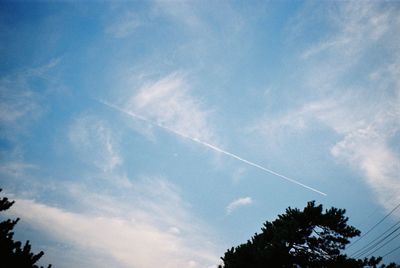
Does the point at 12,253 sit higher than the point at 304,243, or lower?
lower

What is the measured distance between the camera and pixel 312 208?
19.5m

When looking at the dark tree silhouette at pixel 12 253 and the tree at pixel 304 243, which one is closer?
the dark tree silhouette at pixel 12 253

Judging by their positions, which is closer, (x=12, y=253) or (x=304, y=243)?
(x=12, y=253)

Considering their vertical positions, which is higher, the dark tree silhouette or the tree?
the tree

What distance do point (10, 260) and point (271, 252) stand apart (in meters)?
15.6

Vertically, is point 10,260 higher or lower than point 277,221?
lower

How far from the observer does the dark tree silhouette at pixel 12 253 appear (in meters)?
8.79

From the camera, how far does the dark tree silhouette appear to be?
879 centimetres

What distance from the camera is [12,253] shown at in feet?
29.4

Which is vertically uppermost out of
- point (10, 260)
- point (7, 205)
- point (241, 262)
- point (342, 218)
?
point (342, 218)

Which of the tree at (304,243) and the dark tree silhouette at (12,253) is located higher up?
the tree at (304,243)

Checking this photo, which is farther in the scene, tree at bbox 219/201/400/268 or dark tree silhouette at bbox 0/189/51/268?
tree at bbox 219/201/400/268

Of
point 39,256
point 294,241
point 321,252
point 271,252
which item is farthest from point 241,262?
point 39,256

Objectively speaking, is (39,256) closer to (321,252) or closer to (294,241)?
(294,241)
